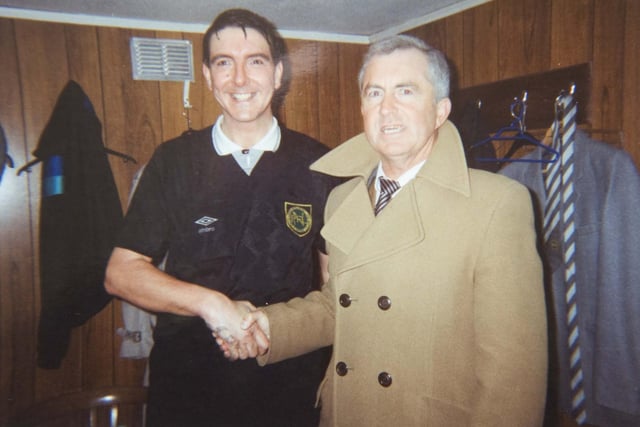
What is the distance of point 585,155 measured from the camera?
1166 millimetres

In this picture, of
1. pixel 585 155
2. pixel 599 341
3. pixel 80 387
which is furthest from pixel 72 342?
pixel 585 155

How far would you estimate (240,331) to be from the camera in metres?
0.95

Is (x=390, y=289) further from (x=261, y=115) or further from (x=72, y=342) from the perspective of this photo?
(x=72, y=342)

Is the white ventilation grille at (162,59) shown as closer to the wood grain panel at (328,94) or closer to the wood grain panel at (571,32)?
the wood grain panel at (328,94)

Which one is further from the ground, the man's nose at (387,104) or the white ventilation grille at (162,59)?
the white ventilation grille at (162,59)

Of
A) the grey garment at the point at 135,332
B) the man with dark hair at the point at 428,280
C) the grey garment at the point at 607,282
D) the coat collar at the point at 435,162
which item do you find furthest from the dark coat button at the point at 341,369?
the grey garment at the point at 135,332

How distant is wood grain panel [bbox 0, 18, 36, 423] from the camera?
4.51 ft

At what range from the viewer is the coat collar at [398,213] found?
78 cm

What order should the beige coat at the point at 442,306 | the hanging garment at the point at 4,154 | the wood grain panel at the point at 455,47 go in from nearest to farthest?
the beige coat at the point at 442,306
the hanging garment at the point at 4,154
the wood grain panel at the point at 455,47

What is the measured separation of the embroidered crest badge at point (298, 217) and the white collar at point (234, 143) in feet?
0.62

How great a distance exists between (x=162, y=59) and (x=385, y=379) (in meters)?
1.32

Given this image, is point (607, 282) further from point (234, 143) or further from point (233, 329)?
point (234, 143)

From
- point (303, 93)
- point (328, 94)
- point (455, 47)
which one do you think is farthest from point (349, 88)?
point (455, 47)

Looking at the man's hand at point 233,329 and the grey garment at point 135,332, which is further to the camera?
the grey garment at point 135,332
